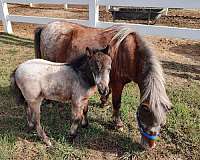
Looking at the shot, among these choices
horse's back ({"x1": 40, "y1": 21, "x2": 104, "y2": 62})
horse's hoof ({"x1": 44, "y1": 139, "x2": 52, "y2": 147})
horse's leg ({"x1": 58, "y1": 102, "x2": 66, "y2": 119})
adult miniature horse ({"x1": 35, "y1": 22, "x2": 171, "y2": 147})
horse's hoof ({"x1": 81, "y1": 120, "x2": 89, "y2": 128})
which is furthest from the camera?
horse's leg ({"x1": 58, "y1": 102, "x2": 66, "y2": 119})

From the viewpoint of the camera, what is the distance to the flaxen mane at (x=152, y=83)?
3293 mm

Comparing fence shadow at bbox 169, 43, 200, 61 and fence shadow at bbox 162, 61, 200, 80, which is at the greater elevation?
fence shadow at bbox 169, 43, 200, 61

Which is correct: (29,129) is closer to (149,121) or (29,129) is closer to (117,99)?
(117,99)

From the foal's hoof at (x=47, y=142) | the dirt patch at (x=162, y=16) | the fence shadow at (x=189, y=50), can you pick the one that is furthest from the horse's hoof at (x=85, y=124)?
the dirt patch at (x=162, y=16)

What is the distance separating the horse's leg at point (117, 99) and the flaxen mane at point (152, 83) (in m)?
0.59

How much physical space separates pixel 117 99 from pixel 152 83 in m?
0.91

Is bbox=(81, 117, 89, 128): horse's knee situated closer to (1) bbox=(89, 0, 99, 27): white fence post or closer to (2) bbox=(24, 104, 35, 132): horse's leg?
(2) bbox=(24, 104, 35, 132): horse's leg

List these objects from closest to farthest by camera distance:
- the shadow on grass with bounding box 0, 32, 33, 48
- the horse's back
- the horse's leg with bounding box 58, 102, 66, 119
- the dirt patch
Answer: the horse's back < the horse's leg with bounding box 58, 102, 66, 119 < the shadow on grass with bounding box 0, 32, 33, 48 < the dirt patch

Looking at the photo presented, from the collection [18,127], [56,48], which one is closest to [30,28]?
[56,48]

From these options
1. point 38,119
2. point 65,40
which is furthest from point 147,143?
point 65,40

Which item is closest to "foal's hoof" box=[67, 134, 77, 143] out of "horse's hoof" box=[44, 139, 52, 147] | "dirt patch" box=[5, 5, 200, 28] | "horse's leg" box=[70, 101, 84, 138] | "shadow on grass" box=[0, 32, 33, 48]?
"horse's leg" box=[70, 101, 84, 138]

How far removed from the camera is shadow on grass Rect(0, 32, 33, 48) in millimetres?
8469

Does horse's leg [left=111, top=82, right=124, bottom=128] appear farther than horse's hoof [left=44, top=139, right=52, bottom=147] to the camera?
Yes

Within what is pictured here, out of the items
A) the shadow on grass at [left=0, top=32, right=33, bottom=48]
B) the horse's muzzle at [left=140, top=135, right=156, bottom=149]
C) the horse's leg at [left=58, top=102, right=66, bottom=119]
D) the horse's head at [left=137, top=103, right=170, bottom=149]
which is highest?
the horse's head at [left=137, top=103, right=170, bottom=149]
